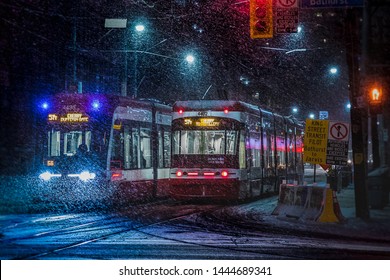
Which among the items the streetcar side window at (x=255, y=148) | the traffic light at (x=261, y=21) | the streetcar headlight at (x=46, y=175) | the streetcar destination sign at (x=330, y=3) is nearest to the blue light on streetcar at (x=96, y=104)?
the streetcar headlight at (x=46, y=175)

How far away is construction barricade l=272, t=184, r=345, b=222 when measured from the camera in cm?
1423

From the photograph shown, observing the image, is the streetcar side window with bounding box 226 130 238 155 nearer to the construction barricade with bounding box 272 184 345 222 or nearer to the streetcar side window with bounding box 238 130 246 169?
the streetcar side window with bounding box 238 130 246 169

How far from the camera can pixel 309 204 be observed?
14773 mm

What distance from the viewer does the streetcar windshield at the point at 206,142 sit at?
61.6ft

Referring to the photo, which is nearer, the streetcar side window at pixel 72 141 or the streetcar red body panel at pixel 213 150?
the streetcar side window at pixel 72 141

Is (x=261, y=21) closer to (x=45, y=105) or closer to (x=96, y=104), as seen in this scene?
(x=96, y=104)

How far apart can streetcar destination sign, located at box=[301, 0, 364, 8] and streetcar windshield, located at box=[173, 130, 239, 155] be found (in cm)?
578

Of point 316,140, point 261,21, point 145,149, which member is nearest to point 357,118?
point 316,140

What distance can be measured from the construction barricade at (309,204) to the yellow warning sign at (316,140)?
72 centimetres

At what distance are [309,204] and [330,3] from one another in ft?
15.6

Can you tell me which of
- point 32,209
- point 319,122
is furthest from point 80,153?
point 319,122

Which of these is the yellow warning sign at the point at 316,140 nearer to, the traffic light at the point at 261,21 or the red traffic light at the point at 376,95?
the traffic light at the point at 261,21

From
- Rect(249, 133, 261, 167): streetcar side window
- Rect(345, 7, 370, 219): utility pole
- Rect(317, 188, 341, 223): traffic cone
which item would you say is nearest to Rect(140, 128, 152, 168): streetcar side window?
Rect(249, 133, 261, 167): streetcar side window

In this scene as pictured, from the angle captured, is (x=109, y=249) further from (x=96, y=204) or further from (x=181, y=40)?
(x=181, y=40)
